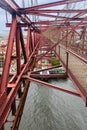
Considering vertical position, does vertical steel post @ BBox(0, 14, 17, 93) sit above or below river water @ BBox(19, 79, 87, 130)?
above

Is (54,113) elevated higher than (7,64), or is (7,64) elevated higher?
(7,64)

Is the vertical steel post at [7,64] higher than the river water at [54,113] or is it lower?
higher

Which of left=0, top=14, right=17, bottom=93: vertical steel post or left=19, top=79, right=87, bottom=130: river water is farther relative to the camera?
left=19, top=79, right=87, bottom=130: river water

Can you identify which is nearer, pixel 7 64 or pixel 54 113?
pixel 7 64

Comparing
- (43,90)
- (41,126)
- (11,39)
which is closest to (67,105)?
(41,126)

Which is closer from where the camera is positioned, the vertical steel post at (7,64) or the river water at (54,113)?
the vertical steel post at (7,64)

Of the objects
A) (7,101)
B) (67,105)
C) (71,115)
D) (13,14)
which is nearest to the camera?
(7,101)

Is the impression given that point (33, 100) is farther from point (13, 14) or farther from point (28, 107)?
point (13, 14)

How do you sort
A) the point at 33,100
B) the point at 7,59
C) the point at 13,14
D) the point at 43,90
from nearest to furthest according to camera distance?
the point at 7,59
the point at 13,14
the point at 33,100
the point at 43,90
